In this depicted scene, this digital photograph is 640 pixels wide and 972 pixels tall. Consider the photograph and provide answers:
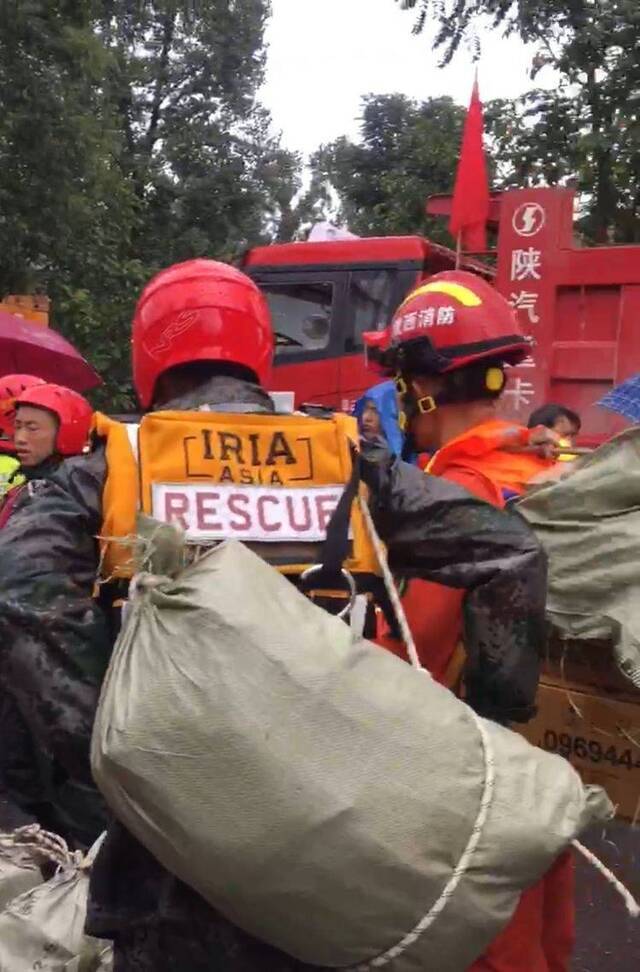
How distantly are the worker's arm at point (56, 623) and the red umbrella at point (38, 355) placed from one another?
21.9ft

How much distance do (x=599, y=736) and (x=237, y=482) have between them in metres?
1.25

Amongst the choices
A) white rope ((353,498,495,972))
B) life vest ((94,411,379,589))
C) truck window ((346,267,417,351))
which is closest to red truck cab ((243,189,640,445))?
truck window ((346,267,417,351))

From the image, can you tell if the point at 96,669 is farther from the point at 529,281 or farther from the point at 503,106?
the point at 503,106

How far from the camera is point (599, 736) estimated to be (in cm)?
279

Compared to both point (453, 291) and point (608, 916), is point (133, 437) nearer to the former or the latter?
point (453, 291)

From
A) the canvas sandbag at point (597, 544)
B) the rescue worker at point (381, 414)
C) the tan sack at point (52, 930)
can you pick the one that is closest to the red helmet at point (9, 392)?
the rescue worker at point (381, 414)

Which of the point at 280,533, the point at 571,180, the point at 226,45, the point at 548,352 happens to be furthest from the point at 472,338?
the point at 226,45

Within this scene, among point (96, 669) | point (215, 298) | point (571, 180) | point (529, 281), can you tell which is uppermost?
point (571, 180)

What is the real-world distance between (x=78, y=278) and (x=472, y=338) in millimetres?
14036

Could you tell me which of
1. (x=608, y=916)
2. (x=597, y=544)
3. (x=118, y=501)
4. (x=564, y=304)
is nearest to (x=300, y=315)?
(x=564, y=304)

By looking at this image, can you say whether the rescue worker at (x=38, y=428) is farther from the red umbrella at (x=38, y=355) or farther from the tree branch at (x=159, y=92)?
the tree branch at (x=159, y=92)

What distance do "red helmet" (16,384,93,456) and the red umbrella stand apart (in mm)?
3076

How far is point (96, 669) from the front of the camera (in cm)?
189

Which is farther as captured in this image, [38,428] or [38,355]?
[38,355]
